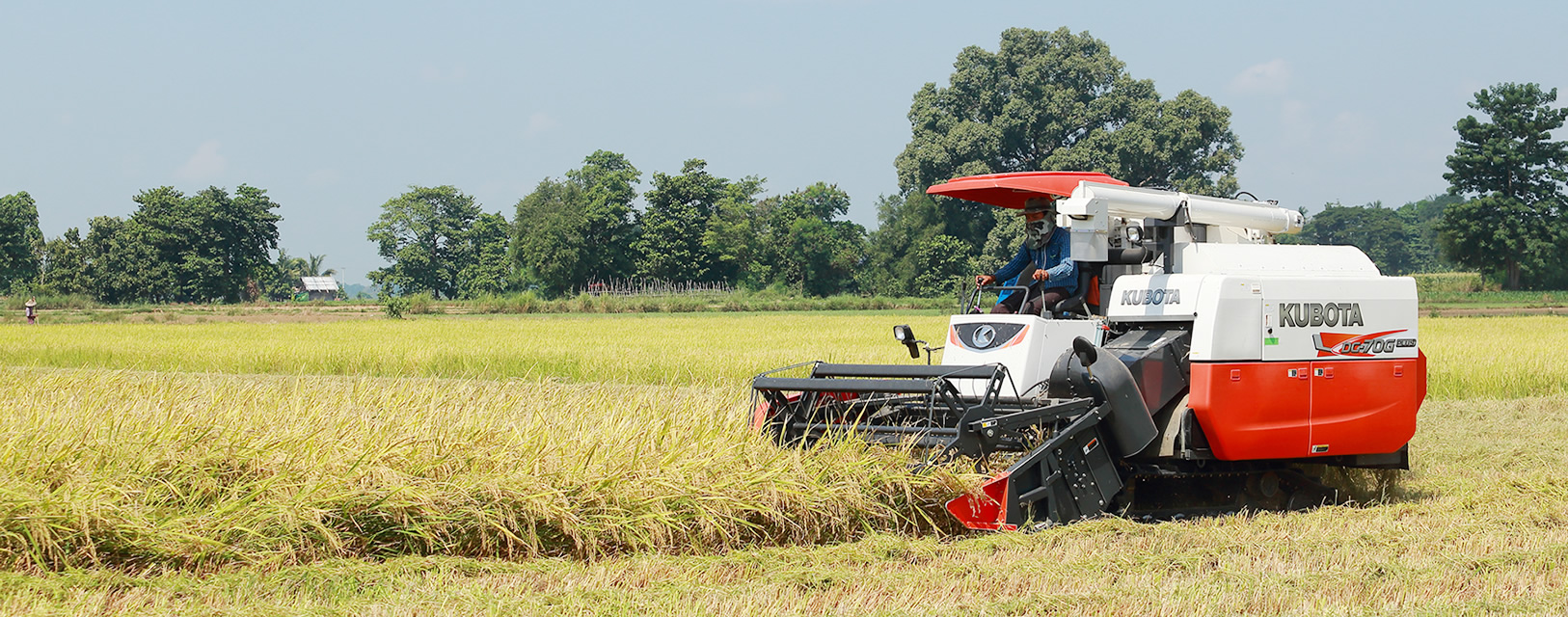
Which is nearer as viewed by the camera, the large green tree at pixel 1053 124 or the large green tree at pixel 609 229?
the large green tree at pixel 1053 124

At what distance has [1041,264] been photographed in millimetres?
8375

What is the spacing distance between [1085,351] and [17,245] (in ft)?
291

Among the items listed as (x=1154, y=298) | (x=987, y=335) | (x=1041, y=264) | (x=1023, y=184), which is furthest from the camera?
(x=1041, y=264)

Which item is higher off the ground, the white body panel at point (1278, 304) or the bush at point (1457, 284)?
the white body panel at point (1278, 304)

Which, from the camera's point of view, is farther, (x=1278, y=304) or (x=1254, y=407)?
(x=1278, y=304)

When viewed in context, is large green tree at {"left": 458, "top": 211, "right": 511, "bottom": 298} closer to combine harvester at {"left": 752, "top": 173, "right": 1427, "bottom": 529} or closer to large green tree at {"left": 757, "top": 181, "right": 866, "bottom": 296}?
large green tree at {"left": 757, "top": 181, "right": 866, "bottom": 296}

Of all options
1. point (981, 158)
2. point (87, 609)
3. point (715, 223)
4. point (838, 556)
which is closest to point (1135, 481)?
point (838, 556)

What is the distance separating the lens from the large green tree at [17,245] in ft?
255

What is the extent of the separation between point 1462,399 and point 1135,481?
835 cm

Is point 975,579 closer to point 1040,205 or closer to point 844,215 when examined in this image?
point 1040,205

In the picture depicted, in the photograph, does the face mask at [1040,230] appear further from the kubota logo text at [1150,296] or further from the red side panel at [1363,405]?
the red side panel at [1363,405]

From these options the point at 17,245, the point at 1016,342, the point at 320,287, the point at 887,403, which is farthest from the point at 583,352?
the point at 320,287

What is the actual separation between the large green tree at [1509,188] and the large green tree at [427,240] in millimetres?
65732

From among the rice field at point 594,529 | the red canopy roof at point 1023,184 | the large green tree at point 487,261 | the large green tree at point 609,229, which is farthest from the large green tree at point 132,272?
the red canopy roof at point 1023,184
